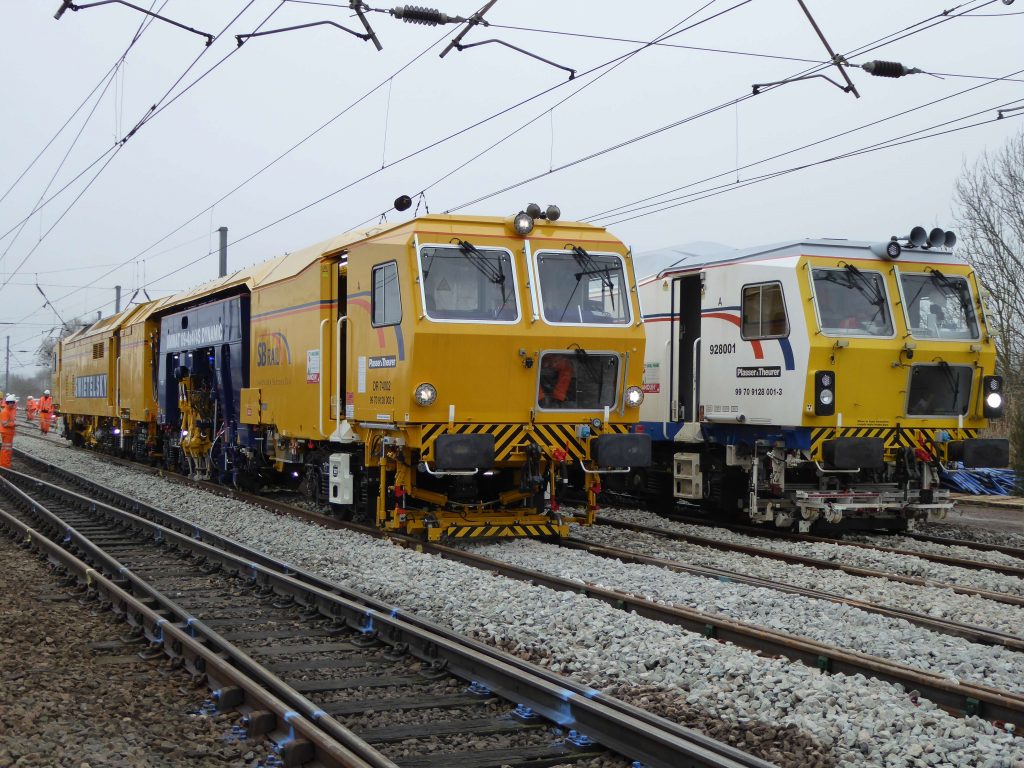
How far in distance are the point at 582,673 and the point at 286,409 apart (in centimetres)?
839

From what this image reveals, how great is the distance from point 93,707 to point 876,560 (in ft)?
25.0

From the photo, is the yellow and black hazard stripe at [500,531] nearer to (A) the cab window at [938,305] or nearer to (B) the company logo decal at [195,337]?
(A) the cab window at [938,305]

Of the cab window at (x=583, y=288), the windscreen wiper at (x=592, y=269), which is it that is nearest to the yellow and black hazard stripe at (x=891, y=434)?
the cab window at (x=583, y=288)

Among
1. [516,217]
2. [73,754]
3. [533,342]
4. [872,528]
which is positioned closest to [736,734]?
[73,754]

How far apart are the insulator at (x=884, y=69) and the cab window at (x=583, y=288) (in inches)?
138

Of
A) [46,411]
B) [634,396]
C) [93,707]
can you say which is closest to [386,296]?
[634,396]

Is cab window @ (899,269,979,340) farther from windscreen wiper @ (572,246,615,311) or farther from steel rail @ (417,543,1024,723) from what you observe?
steel rail @ (417,543,1024,723)

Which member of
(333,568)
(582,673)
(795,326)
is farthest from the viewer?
(795,326)

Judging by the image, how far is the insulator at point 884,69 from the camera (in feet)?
37.3

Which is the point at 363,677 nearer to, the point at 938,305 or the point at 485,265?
the point at 485,265

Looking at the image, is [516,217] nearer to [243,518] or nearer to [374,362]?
[374,362]

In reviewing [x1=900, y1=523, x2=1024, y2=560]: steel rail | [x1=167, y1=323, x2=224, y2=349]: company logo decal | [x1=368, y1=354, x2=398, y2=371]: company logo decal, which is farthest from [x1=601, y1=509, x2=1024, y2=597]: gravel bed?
[x1=167, y1=323, x2=224, y2=349]: company logo decal

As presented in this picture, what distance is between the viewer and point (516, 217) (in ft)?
35.2

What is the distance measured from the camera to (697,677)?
575cm
